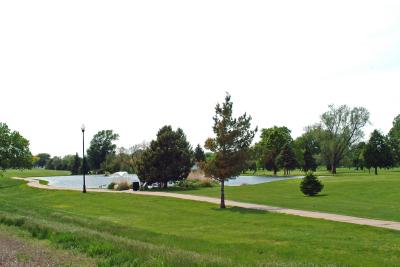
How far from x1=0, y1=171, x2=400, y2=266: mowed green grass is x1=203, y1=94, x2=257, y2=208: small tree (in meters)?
2.55

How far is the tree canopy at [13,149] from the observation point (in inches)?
1951

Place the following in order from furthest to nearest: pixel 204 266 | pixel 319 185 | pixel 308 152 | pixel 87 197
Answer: pixel 308 152 → pixel 87 197 → pixel 319 185 → pixel 204 266

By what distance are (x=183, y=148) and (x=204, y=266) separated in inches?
1418

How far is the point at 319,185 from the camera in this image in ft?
104

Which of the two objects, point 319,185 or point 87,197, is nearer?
point 319,185

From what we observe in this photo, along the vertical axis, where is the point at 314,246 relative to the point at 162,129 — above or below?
below

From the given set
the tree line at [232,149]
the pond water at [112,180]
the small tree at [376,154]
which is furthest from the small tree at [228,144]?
the small tree at [376,154]

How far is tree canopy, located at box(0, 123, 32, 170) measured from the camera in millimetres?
49562

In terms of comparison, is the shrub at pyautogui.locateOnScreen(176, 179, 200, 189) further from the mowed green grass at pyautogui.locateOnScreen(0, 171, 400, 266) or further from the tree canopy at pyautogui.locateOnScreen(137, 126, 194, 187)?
the mowed green grass at pyautogui.locateOnScreen(0, 171, 400, 266)

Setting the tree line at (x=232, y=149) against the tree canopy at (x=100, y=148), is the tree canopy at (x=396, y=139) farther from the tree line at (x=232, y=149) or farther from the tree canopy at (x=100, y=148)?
the tree canopy at (x=100, y=148)

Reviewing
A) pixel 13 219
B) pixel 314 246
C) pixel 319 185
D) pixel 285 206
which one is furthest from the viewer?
pixel 319 185

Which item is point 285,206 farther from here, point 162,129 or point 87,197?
point 162,129

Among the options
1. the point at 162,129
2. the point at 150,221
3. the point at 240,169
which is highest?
the point at 162,129

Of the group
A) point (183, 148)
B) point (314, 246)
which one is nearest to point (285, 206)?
point (314, 246)
